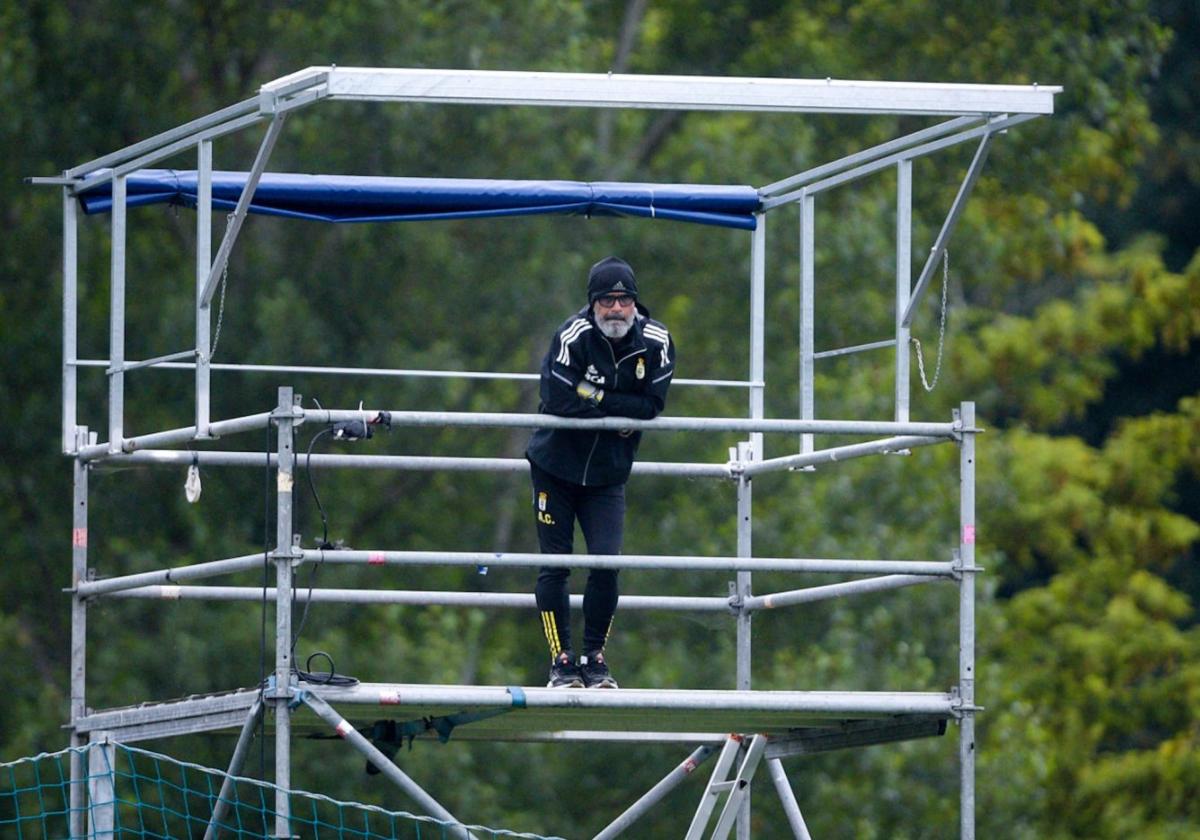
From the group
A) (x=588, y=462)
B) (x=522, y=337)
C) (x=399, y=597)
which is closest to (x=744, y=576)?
(x=399, y=597)

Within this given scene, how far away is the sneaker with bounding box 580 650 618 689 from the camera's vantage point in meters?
9.50

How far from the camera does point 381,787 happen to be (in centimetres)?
2184

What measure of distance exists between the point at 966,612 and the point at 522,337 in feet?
47.3

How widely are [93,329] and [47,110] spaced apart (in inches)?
77.8

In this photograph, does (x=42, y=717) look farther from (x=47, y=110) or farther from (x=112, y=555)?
(x=47, y=110)

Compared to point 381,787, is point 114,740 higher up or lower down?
higher up

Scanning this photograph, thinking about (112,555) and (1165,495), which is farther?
(1165,495)

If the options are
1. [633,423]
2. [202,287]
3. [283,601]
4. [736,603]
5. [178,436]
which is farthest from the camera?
[736,603]

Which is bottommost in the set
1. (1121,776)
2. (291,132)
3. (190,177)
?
(1121,776)

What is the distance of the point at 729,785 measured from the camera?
33.9ft

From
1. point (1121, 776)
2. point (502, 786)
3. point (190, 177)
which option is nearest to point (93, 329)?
point (502, 786)

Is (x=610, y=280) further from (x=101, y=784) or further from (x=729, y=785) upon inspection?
(x=101, y=784)

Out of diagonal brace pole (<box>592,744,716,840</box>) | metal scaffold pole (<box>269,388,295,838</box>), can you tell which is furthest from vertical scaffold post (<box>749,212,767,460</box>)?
metal scaffold pole (<box>269,388,295,838</box>)

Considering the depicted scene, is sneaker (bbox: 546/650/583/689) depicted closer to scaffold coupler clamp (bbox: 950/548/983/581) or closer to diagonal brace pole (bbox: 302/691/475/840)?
diagonal brace pole (bbox: 302/691/475/840)
